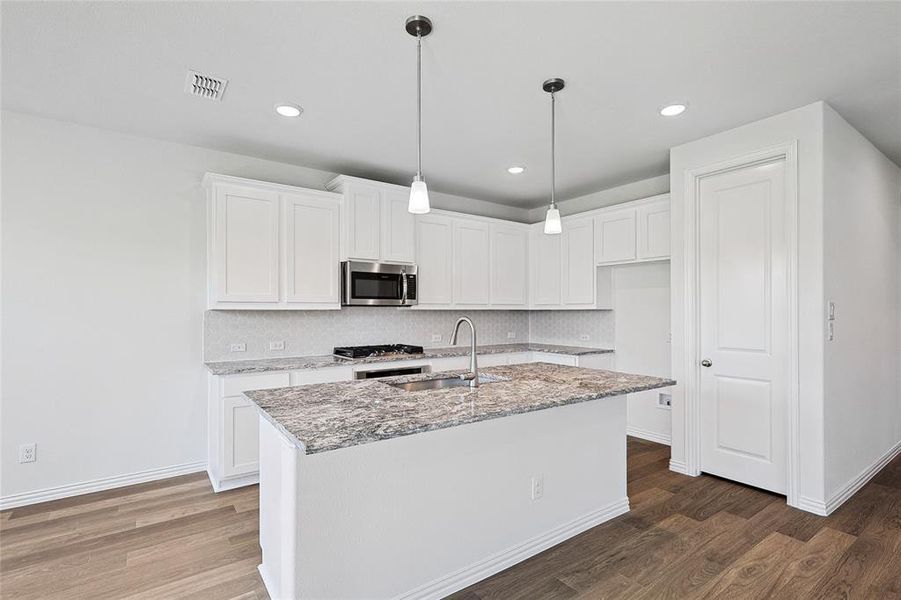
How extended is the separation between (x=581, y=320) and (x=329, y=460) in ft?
13.3

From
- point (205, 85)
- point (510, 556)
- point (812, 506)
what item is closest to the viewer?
point (510, 556)

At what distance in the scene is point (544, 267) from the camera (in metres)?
5.39

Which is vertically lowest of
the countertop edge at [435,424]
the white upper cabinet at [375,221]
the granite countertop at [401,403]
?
the countertop edge at [435,424]

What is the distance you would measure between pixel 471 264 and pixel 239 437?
2.82 m

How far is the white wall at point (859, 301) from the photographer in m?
A: 3.04

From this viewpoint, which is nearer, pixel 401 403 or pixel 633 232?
pixel 401 403

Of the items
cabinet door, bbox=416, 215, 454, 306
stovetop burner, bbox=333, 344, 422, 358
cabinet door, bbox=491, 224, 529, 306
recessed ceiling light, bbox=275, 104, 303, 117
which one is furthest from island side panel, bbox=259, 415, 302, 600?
cabinet door, bbox=491, 224, 529, 306

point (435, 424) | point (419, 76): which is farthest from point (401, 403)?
point (419, 76)

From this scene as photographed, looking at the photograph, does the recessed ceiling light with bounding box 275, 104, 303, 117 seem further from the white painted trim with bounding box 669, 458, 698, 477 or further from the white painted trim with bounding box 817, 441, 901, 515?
the white painted trim with bounding box 817, 441, 901, 515

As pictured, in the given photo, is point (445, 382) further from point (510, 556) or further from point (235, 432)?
point (235, 432)

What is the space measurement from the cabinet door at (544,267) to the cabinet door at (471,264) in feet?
2.10

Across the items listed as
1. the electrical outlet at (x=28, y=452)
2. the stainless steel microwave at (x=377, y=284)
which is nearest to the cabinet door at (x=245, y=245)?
the stainless steel microwave at (x=377, y=284)

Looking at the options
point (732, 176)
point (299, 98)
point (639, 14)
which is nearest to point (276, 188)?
point (299, 98)

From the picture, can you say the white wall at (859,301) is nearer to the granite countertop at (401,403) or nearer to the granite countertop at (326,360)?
the granite countertop at (401,403)
